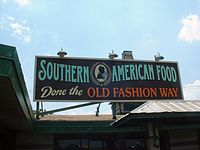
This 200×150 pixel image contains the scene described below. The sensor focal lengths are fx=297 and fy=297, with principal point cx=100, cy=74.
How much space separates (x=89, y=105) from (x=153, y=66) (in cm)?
439

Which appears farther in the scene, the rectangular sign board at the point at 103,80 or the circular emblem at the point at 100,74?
the circular emblem at the point at 100,74

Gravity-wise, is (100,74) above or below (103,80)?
above

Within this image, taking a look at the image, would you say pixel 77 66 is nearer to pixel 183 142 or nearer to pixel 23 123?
pixel 23 123

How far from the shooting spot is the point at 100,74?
1560cm

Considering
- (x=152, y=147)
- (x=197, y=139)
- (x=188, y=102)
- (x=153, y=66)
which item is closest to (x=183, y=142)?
(x=197, y=139)

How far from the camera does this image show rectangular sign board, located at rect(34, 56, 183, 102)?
47.9 feet

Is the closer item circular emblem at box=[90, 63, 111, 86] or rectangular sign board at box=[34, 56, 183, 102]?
rectangular sign board at box=[34, 56, 183, 102]

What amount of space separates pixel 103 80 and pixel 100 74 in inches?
14.5

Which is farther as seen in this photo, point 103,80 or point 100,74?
point 100,74

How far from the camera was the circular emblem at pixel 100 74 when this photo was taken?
15.4m

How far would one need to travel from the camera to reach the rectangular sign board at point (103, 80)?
14.6 m

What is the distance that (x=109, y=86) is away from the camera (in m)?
15.4

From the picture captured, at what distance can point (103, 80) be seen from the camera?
50.8ft

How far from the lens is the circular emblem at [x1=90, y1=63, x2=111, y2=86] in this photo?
15.4m
